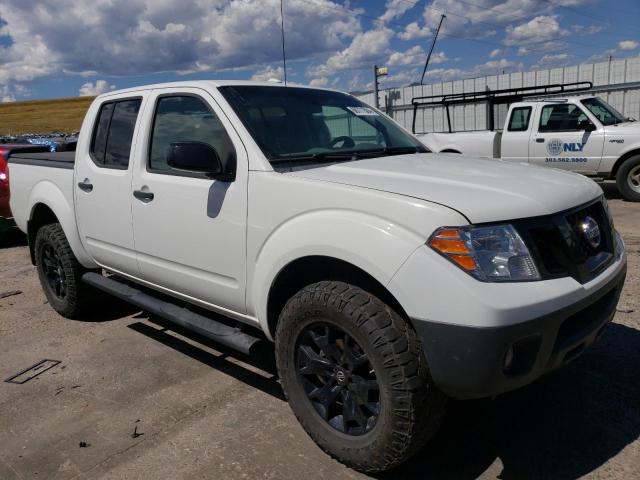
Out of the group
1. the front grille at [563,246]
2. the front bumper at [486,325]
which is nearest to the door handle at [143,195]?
the front bumper at [486,325]

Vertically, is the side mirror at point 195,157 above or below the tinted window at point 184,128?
below

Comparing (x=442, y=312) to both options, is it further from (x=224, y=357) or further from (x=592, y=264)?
(x=224, y=357)

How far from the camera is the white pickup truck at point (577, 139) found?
959 cm

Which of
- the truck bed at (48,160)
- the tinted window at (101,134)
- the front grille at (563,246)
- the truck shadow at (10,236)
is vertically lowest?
the truck shadow at (10,236)

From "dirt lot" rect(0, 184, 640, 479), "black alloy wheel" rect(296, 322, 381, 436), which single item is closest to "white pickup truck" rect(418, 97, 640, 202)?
"dirt lot" rect(0, 184, 640, 479)

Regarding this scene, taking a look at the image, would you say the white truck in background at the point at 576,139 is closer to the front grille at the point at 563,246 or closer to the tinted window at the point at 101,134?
the tinted window at the point at 101,134

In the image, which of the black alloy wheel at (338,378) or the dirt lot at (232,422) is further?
the dirt lot at (232,422)

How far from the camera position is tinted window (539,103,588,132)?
32.8ft

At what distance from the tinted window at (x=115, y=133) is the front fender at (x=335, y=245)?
1623 mm

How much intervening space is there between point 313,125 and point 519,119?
836 centimetres

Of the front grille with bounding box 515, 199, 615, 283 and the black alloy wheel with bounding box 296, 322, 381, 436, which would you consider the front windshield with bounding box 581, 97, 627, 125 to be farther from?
the black alloy wheel with bounding box 296, 322, 381, 436

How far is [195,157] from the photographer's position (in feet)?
9.46

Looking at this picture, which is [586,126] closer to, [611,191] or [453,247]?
[611,191]

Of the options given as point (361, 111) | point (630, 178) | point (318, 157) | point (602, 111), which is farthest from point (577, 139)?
point (318, 157)
